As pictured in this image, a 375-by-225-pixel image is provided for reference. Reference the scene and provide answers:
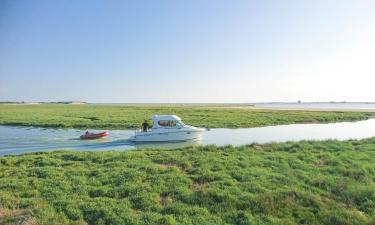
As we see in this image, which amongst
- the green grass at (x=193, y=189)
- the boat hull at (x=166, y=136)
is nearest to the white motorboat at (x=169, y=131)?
the boat hull at (x=166, y=136)

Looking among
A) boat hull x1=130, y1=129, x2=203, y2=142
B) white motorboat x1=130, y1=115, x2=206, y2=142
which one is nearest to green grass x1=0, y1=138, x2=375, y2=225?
boat hull x1=130, y1=129, x2=203, y2=142

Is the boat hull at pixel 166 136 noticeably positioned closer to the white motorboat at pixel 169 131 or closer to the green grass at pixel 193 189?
the white motorboat at pixel 169 131

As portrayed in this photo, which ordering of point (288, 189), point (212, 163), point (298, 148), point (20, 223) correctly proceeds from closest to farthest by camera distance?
point (20, 223), point (288, 189), point (212, 163), point (298, 148)

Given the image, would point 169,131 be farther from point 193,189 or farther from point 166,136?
point 193,189

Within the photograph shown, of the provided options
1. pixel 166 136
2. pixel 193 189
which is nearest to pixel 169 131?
pixel 166 136

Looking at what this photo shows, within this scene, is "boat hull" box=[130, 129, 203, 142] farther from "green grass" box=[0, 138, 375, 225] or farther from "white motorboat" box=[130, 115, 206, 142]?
"green grass" box=[0, 138, 375, 225]

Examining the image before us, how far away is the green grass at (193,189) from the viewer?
10750 millimetres

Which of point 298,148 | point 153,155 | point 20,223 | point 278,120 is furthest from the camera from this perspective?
point 278,120

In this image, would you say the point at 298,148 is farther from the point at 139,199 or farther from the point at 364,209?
the point at 139,199

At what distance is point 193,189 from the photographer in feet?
43.3

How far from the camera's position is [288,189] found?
12.9 metres

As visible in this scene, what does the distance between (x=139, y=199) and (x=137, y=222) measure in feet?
6.17

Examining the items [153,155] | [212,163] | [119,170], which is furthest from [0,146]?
[212,163]

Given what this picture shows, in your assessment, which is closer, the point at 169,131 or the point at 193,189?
the point at 193,189
